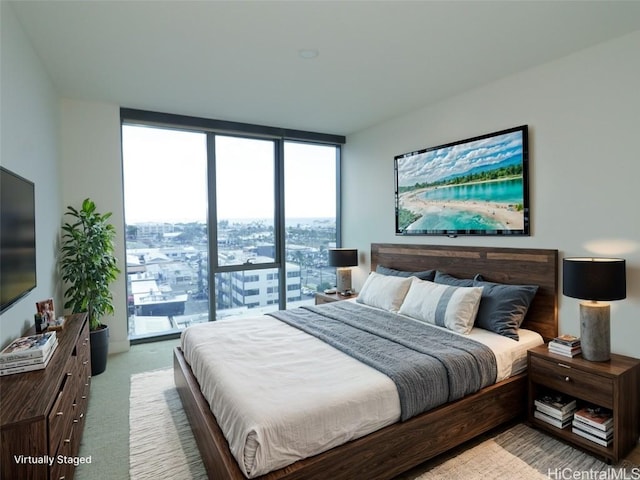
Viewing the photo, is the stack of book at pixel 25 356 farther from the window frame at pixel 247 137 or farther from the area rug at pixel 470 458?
the window frame at pixel 247 137

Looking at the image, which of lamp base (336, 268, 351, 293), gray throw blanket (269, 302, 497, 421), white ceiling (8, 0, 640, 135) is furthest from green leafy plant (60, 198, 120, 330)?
lamp base (336, 268, 351, 293)

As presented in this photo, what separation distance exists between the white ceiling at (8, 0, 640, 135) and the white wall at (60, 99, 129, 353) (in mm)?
265

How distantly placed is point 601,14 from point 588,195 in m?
1.19

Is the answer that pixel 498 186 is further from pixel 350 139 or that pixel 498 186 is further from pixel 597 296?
pixel 350 139

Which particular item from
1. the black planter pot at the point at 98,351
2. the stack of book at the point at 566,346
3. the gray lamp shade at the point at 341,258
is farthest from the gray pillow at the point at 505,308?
the black planter pot at the point at 98,351

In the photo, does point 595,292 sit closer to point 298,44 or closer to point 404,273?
point 404,273

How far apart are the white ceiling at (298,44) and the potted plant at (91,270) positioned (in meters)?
1.34

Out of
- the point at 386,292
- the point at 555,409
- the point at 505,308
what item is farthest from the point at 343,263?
the point at 555,409

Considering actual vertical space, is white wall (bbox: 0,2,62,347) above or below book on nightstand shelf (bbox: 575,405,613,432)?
above

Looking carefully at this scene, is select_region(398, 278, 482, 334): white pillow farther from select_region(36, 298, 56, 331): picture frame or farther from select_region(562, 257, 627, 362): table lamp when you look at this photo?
select_region(36, 298, 56, 331): picture frame

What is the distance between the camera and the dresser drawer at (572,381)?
2.17 m

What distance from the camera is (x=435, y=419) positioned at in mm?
2092

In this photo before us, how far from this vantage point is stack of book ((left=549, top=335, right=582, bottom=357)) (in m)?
2.44

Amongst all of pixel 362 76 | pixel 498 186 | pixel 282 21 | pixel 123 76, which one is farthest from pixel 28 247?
pixel 498 186
